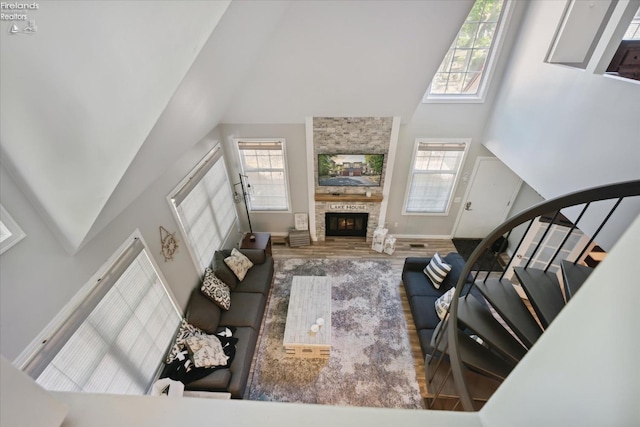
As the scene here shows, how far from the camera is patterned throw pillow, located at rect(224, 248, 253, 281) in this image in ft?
14.9

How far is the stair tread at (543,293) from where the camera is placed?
79.4 inches

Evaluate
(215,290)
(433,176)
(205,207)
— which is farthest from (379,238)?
(205,207)

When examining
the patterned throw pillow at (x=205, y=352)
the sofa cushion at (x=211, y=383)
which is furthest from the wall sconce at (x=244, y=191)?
the sofa cushion at (x=211, y=383)

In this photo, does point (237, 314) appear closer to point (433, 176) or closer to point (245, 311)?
point (245, 311)

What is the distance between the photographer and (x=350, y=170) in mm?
5289

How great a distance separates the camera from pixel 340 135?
4.92 metres

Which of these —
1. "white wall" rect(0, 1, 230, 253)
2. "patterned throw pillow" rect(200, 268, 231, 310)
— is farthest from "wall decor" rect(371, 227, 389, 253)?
"white wall" rect(0, 1, 230, 253)

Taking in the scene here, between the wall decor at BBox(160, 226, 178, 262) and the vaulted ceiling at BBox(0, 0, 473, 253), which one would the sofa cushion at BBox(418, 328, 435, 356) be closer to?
the wall decor at BBox(160, 226, 178, 262)

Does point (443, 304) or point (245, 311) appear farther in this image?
point (245, 311)

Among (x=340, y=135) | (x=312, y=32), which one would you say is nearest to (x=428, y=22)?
(x=312, y=32)

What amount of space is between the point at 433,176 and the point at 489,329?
3.71m

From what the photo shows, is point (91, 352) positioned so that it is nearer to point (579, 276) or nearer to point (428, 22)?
point (579, 276)

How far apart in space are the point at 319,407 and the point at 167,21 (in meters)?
2.24

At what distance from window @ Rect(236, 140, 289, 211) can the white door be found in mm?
3742
